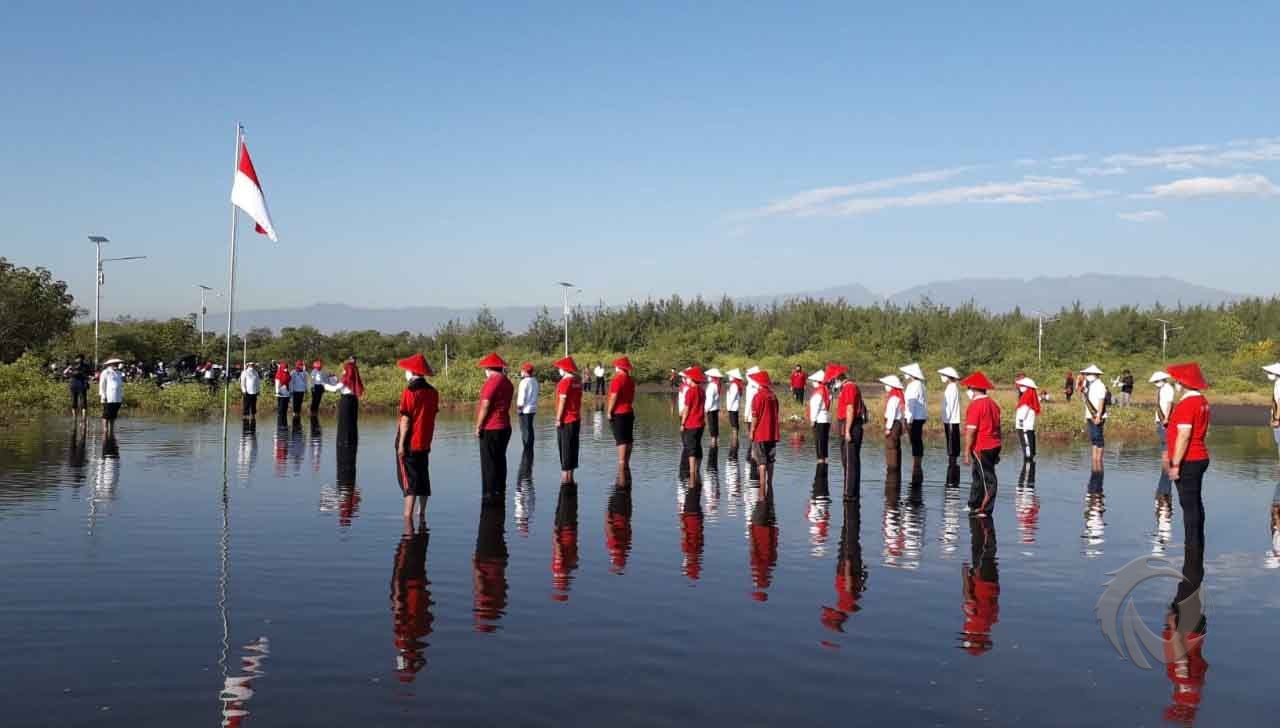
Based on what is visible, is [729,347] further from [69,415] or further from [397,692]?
[397,692]

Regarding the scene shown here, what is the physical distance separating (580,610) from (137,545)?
16.6ft

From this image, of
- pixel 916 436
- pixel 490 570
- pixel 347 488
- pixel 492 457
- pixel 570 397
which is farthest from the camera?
pixel 916 436

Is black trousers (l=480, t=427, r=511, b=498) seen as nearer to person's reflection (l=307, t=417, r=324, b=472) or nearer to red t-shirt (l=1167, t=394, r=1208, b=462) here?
person's reflection (l=307, t=417, r=324, b=472)

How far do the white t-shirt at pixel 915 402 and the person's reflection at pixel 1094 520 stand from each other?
2687 millimetres

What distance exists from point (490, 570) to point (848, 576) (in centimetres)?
318

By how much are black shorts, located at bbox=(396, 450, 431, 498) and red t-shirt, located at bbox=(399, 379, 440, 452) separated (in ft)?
0.35

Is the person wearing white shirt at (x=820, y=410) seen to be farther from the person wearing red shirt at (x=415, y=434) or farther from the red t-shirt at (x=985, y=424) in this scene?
the person wearing red shirt at (x=415, y=434)

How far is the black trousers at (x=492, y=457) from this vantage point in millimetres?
13586

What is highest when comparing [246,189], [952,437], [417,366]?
[246,189]

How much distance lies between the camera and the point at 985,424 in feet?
42.9

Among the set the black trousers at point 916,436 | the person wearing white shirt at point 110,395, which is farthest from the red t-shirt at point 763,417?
the person wearing white shirt at point 110,395

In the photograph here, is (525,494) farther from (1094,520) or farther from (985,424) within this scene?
(1094,520)

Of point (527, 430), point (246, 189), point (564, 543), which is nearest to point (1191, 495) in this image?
point (564, 543)

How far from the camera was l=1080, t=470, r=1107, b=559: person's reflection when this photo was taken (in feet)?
37.1
